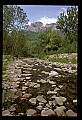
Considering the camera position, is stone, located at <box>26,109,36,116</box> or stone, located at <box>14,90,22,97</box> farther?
stone, located at <box>14,90,22,97</box>

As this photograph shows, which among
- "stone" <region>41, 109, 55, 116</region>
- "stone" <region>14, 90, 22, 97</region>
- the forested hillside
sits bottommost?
"stone" <region>41, 109, 55, 116</region>

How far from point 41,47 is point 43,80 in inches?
74.0

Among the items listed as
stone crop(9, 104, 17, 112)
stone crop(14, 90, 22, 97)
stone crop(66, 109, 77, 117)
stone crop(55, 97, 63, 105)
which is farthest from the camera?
stone crop(14, 90, 22, 97)

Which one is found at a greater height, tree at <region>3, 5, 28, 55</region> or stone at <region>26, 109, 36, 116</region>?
tree at <region>3, 5, 28, 55</region>

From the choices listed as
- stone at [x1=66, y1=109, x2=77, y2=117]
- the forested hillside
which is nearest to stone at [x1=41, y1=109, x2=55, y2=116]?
stone at [x1=66, y1=109, x2=77, y2=117]

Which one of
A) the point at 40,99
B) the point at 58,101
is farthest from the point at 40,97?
the point at 58,101

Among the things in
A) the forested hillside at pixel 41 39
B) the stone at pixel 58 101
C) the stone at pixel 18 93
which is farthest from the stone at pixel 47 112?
the forested hillside at pixel 41 39

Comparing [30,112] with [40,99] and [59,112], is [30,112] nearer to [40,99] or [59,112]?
[59,112]

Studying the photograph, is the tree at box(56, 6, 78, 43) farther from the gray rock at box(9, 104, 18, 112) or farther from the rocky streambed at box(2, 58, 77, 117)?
the gray rock at box(9, 104, 18, 112)

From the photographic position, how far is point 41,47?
15.9ft

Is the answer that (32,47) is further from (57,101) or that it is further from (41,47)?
(57,101)

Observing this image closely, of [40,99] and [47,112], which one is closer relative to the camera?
[47,112]

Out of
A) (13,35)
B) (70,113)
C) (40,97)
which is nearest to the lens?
(70,113)

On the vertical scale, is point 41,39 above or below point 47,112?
above
